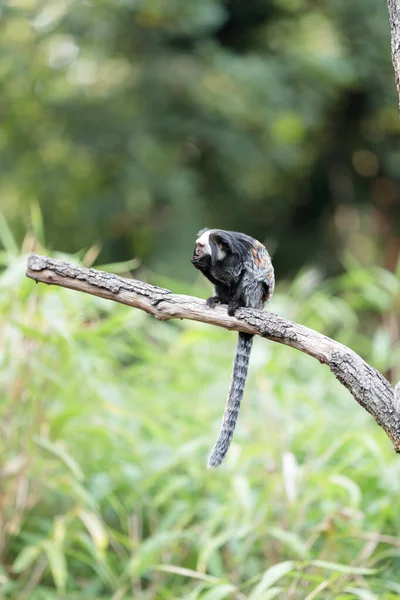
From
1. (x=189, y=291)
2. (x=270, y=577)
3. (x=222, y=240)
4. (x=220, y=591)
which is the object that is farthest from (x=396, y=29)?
(x=189, y=291)

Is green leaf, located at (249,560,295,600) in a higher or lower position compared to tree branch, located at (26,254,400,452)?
lower

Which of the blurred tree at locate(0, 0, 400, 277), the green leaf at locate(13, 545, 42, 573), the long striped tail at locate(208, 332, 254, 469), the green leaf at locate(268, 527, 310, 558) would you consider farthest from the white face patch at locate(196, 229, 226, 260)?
the blurred tree at locate(0, 0, 400, 277)

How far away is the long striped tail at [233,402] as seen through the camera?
180 centimetres

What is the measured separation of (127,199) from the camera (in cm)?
550

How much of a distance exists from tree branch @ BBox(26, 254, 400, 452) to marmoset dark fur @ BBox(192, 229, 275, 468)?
0.11 meters

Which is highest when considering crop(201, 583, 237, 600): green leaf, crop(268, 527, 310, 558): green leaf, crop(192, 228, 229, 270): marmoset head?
crop(192, 228, 229, 270): marmoset head

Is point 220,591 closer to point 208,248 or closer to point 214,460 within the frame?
point 214,460

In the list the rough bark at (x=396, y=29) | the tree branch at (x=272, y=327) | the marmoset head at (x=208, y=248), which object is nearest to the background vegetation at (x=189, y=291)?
the tree branch at (x=272, y=327)

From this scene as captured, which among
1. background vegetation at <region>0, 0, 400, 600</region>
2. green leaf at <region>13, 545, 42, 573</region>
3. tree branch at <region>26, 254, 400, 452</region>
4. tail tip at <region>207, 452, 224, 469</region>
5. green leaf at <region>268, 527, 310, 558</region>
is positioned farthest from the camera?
background vegetation at <region>0, 0, 400, 600</region>

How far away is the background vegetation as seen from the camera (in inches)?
110

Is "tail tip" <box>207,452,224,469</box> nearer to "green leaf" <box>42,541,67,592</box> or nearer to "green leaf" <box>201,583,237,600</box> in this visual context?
"green leaf" <box>201,583,237,600</box>

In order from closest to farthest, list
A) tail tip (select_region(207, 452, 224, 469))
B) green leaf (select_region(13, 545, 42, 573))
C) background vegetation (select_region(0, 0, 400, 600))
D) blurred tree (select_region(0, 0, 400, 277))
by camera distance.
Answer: tail tip (select_region(207, 452, 224, 469))
green leaf (select_region(13, 545, 42, 573))
background vegetation (select_region(0, 0, 400, 600))
blurred tree (select_region(0, 0, 400, 277))

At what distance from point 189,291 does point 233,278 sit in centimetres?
203

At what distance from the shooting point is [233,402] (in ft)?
6.11
